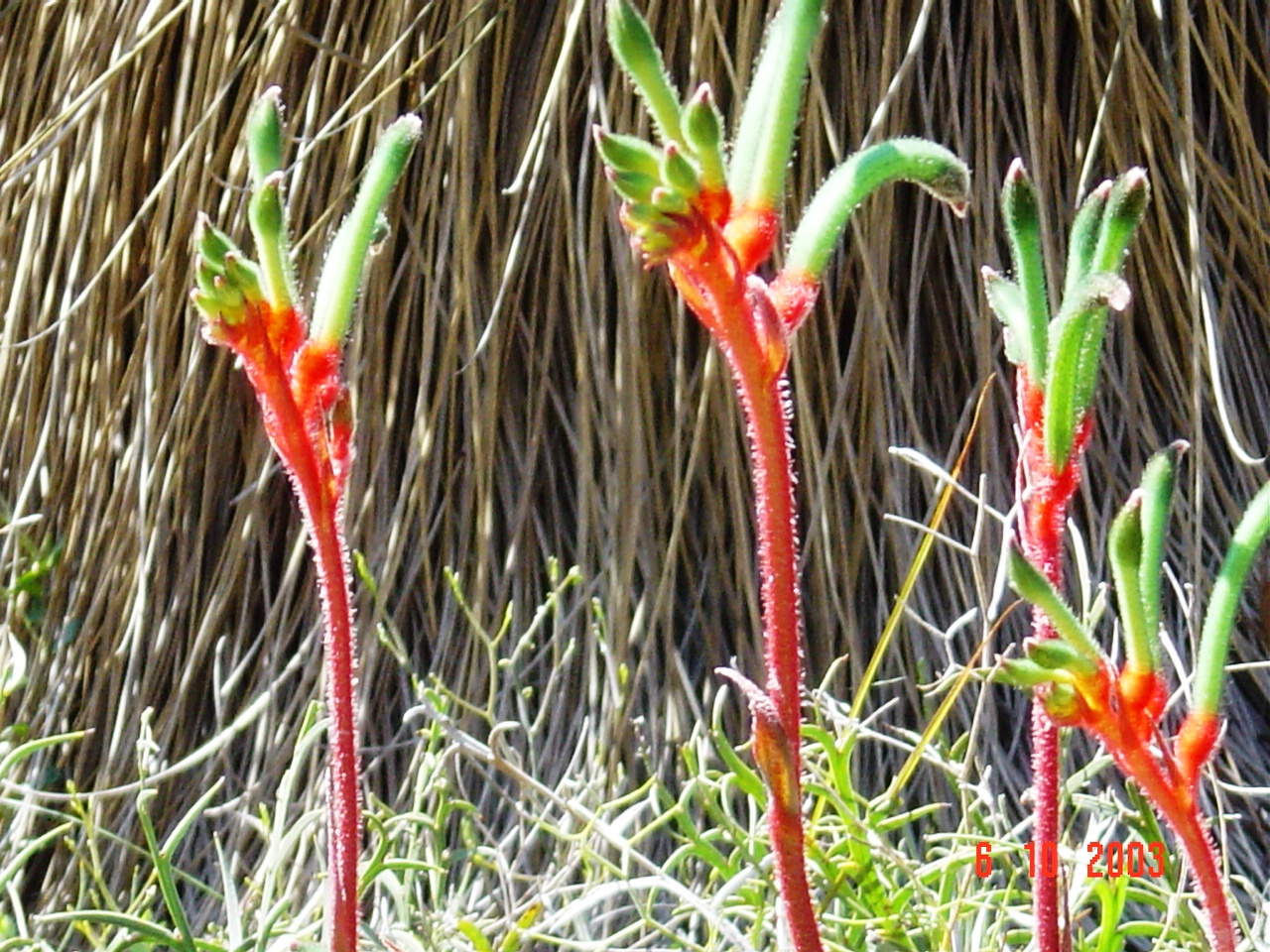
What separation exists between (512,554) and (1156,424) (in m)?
0.43

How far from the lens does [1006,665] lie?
0.30 metres

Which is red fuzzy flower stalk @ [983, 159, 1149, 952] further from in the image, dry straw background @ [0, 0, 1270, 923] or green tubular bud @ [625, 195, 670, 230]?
dry straw background @ [0, 0, 1270, 923]

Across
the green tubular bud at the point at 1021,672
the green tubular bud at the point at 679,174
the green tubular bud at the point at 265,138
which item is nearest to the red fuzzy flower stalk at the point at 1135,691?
the green tubular bud at the point at 1021,672

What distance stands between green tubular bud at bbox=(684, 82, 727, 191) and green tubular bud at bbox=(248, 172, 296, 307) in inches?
4.5

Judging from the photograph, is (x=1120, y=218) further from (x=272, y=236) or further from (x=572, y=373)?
(x=572, y=373)

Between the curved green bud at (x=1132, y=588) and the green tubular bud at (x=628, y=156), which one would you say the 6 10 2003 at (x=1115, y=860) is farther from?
the green tubular bud at (x=628, y=156)

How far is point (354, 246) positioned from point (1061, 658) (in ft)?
0.66

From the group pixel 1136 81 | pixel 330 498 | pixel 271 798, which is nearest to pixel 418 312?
pixel 271 798

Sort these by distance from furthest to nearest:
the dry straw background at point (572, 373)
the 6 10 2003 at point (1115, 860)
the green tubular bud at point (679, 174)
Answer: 1. the dry straw background at point (572, 373)
2. the 6 10 2003 at point (1115, 860)
3. the green tubular bud at point (679, 174)

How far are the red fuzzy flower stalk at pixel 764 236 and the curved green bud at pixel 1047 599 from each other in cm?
5

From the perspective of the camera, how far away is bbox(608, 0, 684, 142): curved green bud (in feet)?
1.00

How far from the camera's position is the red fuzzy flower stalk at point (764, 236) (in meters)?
0.29

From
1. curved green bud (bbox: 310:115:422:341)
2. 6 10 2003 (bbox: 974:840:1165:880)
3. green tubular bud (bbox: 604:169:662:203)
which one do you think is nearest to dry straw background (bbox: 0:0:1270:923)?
6 10 2003 (bbox: 974:840:1165:880)

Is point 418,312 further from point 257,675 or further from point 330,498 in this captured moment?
point 330,498
